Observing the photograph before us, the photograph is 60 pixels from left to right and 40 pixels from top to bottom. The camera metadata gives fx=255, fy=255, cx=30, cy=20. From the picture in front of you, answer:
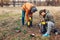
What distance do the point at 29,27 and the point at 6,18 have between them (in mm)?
1786

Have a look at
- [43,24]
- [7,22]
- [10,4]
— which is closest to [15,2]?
[10,4]

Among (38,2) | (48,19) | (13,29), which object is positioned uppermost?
(48,19)

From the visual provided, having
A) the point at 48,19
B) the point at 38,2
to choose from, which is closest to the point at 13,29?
the point at 48,19

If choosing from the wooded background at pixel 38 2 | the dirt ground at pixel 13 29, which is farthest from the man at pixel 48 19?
the wooded background at pixel 38 2

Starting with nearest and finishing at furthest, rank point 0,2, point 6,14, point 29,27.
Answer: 1. point 29,27
2. point 6,14
3. point 0,2

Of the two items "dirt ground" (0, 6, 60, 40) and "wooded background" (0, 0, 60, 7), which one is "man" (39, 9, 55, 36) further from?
"wooded background" (0, 0, 60, 7)

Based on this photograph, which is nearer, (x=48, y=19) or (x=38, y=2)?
(x=48, y=19)

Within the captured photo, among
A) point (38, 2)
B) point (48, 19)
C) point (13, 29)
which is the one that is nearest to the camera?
Result: point (48, 19)

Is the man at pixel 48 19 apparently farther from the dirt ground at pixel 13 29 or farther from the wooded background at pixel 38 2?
the wooded background at pixel 38 2

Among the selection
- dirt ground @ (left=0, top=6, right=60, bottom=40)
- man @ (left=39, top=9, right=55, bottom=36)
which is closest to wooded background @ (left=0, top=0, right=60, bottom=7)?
dirt ground @ (left=0, top=6, right=60, bottom=40)

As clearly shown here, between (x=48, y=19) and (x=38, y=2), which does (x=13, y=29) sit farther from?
(x=38, y=2)

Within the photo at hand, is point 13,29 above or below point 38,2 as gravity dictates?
above

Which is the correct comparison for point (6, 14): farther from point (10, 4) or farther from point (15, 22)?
point (10, 4)

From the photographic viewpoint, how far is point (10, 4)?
1725cm
